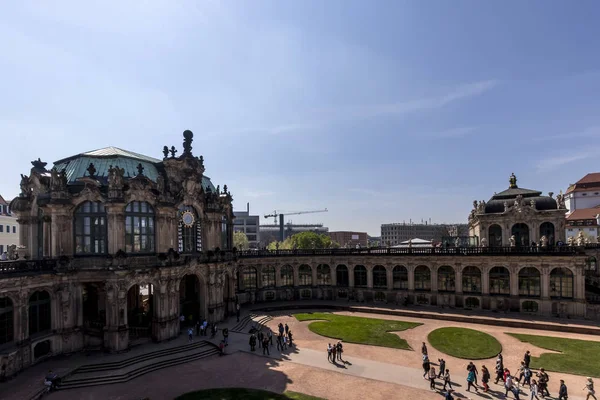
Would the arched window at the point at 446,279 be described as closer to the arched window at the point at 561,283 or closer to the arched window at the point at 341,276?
the arched window at the point at 561,283

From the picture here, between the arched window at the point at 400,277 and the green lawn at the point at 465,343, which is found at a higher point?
the arched window at the point at 400,277

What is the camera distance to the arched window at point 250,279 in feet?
179

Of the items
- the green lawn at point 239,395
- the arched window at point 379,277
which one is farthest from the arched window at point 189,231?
the arched window at point 379,277

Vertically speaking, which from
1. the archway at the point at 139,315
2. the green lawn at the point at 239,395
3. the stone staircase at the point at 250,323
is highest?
the archway at the point at 139,315

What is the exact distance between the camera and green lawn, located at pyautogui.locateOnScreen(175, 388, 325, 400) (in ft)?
77.1

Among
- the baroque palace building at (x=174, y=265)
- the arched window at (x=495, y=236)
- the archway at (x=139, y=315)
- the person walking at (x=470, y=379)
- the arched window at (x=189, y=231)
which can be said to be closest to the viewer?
the person walking at (x=470, y=379)

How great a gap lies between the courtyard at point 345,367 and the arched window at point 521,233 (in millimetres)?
17157

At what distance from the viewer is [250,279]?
5484cm

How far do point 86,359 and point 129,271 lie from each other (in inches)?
330

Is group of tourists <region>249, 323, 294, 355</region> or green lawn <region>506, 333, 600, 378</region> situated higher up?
group of tourists <region>249, 323, 294, 355</region>

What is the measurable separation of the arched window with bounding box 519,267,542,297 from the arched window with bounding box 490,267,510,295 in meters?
1.62

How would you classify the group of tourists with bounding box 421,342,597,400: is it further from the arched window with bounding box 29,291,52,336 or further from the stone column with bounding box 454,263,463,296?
the arched window with bounding box 29,291,52,336

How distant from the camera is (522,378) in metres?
25.9

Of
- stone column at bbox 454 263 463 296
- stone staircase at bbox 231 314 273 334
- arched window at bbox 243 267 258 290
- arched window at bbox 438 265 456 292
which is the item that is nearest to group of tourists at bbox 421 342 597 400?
stone staircase at bbox 231 314 273 334
